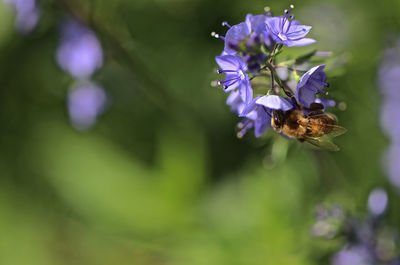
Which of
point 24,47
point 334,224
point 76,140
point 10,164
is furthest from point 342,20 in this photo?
point 10,164

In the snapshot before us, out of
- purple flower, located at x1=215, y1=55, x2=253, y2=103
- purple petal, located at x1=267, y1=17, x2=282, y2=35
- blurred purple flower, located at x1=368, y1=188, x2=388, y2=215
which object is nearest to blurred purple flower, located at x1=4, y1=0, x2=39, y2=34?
purple flower, located at x1=215, y1=55, x2=253, y2=103

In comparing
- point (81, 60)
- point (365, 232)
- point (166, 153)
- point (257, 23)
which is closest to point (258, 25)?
point (257, 23)

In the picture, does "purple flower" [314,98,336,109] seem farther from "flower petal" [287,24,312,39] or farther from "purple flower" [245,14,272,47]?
"purple flower" [245,14,272,47]

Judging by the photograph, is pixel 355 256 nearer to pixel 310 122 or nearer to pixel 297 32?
pixel 310 122

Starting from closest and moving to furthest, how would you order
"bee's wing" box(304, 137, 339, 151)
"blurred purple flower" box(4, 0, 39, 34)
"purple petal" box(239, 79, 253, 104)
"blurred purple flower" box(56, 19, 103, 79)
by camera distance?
1. "purple petal" box(239, 79, 253, 104)
2. "bee's wing" box(304, 137, 339, 151)
3. "blurred purple flower" box(4, 0, 39, 34)
4. "blurred purple flower" box(56, 19, 103, 79)

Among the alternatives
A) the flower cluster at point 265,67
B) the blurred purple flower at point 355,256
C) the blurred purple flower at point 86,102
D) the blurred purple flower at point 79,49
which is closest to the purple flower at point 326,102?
A: the flower cluster at point 265,67

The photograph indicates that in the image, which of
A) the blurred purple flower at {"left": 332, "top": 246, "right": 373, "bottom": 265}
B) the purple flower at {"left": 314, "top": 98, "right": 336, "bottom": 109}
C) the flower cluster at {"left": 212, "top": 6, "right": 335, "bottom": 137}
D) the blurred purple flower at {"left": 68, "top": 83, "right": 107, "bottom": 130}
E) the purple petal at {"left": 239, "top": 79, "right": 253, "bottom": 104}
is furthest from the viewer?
the blurred purple flower at {"left": 68, "top": 83, "right": 107, "bottom": 130}

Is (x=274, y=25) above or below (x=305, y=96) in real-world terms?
above
